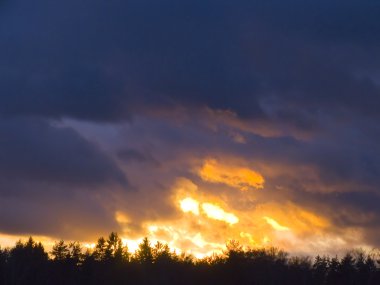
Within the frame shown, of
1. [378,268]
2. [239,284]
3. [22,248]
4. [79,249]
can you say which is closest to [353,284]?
[378,268]

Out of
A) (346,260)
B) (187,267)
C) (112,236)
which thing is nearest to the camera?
(346,260)

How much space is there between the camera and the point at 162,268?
5881 inches

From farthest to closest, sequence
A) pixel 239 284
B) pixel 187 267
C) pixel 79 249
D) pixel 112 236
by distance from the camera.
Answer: pixel 112 236, pixel 79 249, pixel 187 267, pixel 239 284

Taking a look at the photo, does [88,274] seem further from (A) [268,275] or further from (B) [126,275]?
(A) [268,275]

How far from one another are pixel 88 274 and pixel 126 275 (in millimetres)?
6907

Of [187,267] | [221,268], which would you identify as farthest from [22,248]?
[221,268]

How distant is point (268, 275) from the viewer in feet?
434

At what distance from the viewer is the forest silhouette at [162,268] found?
134000mm

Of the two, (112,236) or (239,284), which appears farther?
(112,236)

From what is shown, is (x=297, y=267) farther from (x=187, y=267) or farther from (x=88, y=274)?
(x=88, y=274)

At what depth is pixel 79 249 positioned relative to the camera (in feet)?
529

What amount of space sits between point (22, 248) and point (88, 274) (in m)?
20.6

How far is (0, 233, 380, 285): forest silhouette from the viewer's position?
13400 cm

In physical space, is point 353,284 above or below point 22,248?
below
